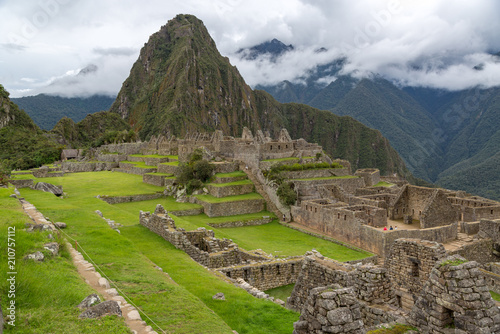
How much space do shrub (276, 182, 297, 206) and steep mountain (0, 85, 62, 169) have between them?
48246mm

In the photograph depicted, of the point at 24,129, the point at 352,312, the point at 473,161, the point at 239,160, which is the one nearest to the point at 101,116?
the point at 24,129

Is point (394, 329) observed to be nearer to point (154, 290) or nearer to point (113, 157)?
point (154, 290)

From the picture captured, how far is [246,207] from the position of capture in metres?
28.4

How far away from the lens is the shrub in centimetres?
2777

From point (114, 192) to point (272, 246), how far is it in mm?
15554

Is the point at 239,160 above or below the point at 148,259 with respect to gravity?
above

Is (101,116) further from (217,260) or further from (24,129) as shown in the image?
(217,260)

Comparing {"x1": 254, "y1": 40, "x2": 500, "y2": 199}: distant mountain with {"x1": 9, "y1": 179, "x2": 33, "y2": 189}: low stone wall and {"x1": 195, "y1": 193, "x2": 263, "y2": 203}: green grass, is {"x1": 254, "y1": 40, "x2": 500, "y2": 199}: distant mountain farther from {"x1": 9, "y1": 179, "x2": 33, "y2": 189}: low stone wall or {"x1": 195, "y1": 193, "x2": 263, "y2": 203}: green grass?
{"x1": 9, "y1": 179, "x2": 33, "y2": 189}: low stone wall

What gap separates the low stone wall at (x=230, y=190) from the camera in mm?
29109

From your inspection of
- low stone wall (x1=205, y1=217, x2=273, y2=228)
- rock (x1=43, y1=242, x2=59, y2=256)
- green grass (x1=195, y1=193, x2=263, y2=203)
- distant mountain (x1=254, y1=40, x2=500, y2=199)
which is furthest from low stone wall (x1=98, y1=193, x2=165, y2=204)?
distant mountain (x1=254, y1=40, x2=500, y2=199)

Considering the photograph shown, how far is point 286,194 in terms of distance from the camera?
27859mm

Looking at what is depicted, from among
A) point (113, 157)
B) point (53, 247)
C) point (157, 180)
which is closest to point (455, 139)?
point (113, 157)

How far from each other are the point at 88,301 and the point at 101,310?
12.8 inches

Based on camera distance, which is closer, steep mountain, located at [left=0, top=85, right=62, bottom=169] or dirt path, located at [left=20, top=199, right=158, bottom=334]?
dirt path, located at [left=20, top=199, right=158, bottom=334]
